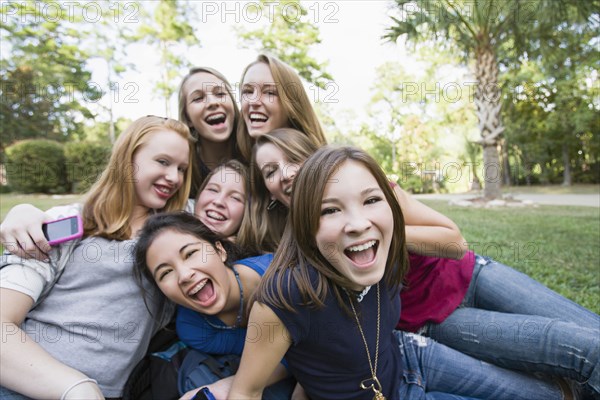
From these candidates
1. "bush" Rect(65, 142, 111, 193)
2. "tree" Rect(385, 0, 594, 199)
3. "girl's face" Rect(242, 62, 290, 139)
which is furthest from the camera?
"bush" Rect(65, 142, 111, 193)

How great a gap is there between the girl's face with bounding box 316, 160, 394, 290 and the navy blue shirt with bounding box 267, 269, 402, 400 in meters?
0.15

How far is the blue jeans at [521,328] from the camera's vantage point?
70.2 inches

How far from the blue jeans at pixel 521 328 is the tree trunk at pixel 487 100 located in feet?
32.1

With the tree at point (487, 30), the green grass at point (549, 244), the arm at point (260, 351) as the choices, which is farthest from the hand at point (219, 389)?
the tree at point (487, 30)

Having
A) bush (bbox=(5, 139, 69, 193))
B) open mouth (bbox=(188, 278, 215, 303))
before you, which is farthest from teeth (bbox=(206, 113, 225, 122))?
bush (bbox=(5, 139, 69, 193))

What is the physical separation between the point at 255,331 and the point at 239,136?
1.66 metres

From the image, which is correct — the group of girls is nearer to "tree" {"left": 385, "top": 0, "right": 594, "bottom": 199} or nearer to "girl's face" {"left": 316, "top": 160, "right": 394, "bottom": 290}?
"girl's face" {"left": 316, "top": 160, "right": 394, "bottom": 290}

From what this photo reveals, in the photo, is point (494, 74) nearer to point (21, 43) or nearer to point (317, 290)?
point (317, 290)

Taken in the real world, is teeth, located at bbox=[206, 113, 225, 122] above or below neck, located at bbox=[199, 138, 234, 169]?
above

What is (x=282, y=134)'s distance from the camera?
7.63 feet

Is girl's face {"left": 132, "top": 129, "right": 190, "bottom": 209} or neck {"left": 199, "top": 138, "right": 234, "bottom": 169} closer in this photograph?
girl's face {"left": 132, "top": 129, "right": 190, "bottom": 209}

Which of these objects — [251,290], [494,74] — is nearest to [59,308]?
[251,290]

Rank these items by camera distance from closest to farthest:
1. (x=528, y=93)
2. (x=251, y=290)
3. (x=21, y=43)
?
(x=251, y=290)
(x=21, y=43)
(x=528, y=93)

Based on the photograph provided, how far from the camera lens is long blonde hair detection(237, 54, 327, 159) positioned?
2650 millimetres
